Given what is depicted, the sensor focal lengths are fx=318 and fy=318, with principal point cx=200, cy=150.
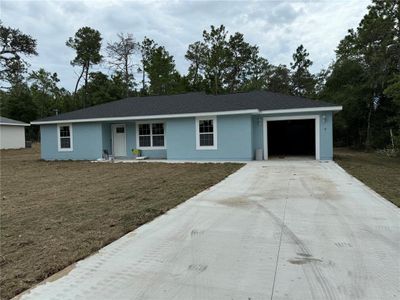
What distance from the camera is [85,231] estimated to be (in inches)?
177

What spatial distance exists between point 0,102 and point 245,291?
51701mm

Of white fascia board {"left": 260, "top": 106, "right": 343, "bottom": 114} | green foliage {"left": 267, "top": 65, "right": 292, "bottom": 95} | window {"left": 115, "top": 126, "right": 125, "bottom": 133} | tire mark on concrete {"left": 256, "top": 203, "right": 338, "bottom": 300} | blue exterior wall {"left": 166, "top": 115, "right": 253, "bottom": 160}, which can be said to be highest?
green foliage {"left": 267, "top": 65, "right": 292, "bottom": 95}

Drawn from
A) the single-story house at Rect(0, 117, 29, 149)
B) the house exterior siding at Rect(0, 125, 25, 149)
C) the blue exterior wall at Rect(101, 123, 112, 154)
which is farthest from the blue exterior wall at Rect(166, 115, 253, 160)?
the house exterior siding at Rect(0, 125, 25, 149)

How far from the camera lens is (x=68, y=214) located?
5.51m

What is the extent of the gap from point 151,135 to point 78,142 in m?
4.16

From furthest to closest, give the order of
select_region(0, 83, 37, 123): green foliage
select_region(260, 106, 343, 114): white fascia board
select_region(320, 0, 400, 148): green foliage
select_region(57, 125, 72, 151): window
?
1. select_region(0, 83, 37, 123): green foliage
2. select_region(320, 0, 400, 148): green foliage
3. select_region(57, 125, 72, 151): window
4. select_region(260, 106, 343, 114): white fascia board

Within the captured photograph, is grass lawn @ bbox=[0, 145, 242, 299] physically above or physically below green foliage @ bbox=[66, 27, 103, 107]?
below

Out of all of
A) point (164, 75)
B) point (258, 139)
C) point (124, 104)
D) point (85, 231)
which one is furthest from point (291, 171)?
point (164, 75)

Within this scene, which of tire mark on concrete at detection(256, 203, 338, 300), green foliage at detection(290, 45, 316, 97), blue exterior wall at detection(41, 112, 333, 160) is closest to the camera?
tire mark on concrete at detection(256, 203, 338, 300)

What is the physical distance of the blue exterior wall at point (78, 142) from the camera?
17094mm

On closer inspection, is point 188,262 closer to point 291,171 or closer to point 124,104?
point 291,171

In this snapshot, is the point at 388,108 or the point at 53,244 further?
the point at 388,108

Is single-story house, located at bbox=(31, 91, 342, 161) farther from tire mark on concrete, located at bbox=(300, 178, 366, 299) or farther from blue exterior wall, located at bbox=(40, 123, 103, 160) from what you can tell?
tire mark on concrete, located at bbox=(300, 178, 366, 299)

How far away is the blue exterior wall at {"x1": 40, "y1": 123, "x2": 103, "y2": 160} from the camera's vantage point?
17.1 metres
